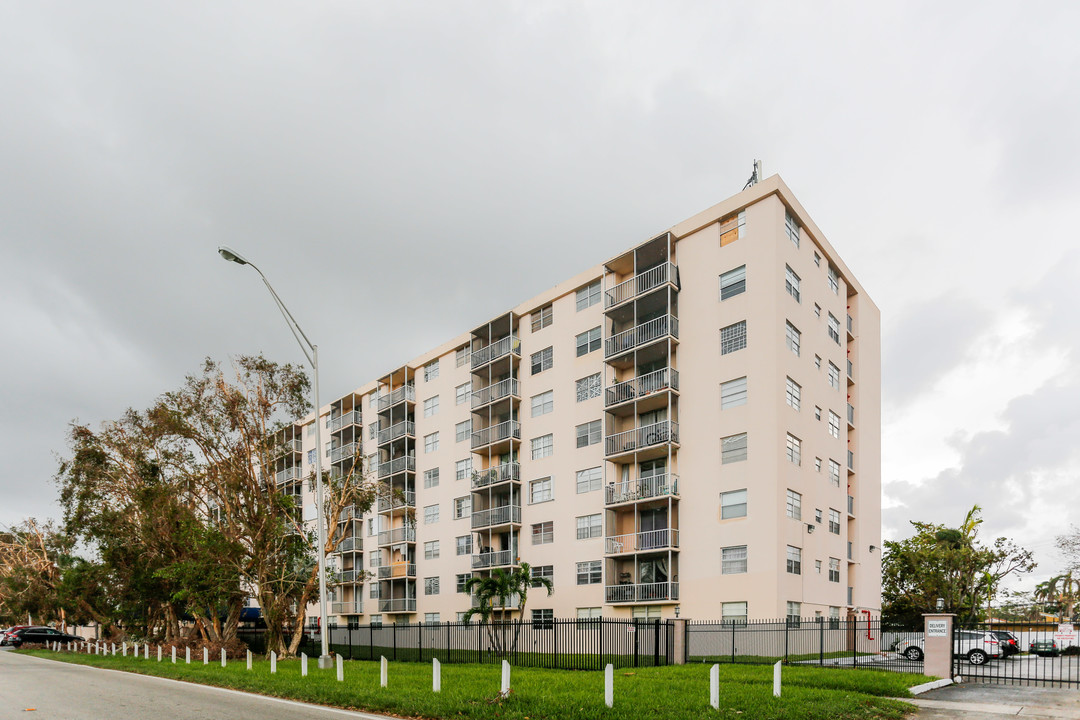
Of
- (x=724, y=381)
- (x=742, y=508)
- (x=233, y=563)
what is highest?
(x=724, y=381)

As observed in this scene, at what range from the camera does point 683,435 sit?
37.2 m

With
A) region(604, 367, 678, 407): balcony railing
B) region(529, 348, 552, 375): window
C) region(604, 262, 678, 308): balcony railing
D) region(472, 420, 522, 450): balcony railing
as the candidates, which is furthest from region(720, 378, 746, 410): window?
region(472, 420, 522, 450): balcony railing

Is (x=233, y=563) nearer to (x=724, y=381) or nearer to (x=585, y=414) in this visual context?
(x=585, y=414)

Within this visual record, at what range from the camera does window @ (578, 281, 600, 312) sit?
43.8 meters

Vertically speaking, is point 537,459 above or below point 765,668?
above

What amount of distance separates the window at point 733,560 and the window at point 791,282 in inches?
457

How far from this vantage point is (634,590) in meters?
37.8

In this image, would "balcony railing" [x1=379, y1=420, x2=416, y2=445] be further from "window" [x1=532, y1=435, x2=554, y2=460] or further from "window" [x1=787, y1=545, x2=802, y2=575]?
"window" [x1=787, y1=545, x2=802, y2=575]

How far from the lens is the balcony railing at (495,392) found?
48219 millimetres

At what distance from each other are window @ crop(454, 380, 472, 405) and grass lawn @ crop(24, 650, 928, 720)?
29881 mm

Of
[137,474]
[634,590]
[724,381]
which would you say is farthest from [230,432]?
[724,381]

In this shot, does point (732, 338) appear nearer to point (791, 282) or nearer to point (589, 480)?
point (791, 282)

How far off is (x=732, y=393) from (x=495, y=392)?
59.1 feet

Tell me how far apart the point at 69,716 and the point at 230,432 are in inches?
888
